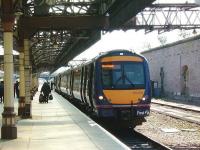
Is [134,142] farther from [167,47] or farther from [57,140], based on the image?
[167,47]

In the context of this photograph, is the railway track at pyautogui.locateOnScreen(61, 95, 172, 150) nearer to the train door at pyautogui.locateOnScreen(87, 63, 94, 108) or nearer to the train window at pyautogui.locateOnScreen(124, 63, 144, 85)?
the train door at pyautogui.locateOnScreen(87, 63, 94, 108)

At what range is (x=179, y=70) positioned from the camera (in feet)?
175

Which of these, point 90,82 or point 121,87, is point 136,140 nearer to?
point 121,87

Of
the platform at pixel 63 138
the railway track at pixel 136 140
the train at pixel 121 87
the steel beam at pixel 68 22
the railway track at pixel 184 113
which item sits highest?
the steel beam at pixel 68 22

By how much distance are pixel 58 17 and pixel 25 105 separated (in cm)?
396

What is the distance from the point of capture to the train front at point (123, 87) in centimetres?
2058

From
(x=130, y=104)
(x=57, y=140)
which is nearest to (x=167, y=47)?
(x=130, y=104)

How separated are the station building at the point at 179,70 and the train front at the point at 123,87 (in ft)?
77.6

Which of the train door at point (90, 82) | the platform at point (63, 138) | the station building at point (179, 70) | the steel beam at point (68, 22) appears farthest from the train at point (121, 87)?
the station building at point (179, 70)

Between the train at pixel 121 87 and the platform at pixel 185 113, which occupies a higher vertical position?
the train at pixel 121 87

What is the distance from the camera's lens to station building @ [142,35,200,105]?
4806cm

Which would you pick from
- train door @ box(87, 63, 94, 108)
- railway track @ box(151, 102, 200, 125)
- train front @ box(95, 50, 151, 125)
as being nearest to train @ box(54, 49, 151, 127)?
train front @ box(95, 50, 151, 125)

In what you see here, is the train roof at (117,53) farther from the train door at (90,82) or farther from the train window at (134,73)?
the train door at (90,82)

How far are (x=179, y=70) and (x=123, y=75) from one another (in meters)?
32.9
